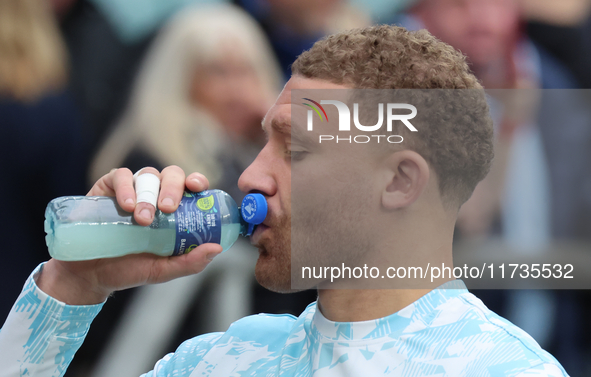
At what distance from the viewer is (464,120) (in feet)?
4.44

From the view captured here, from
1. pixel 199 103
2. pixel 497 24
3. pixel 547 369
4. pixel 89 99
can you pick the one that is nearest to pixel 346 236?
pixel 547 369

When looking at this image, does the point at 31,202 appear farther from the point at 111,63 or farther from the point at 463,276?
the point at 463,276

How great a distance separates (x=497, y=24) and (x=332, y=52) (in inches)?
81.3

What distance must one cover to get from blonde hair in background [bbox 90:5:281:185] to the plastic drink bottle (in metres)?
1.40

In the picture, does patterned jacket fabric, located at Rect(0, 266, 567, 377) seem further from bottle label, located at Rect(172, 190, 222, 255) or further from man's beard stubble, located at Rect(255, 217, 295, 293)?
bottle label, located at Rect(172, 190, 222, 255)

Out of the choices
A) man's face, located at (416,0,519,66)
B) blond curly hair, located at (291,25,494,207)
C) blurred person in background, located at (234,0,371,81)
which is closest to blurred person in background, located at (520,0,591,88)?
man's face, located at (416,0,519,66)

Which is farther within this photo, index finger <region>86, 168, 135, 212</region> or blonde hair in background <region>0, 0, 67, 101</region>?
blonde hair in background <region>0, 0, 67, 101</region>

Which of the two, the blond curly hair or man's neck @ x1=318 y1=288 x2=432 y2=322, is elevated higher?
the blond curly hair

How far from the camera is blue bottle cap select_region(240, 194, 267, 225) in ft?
4.35

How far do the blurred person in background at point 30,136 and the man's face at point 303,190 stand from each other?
1.73 metres

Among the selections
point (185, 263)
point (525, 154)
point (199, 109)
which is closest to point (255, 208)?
point (185, 263)

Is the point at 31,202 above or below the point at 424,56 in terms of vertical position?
below

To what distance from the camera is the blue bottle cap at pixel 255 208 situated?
133cm

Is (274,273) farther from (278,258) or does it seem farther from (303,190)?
(303,190)
